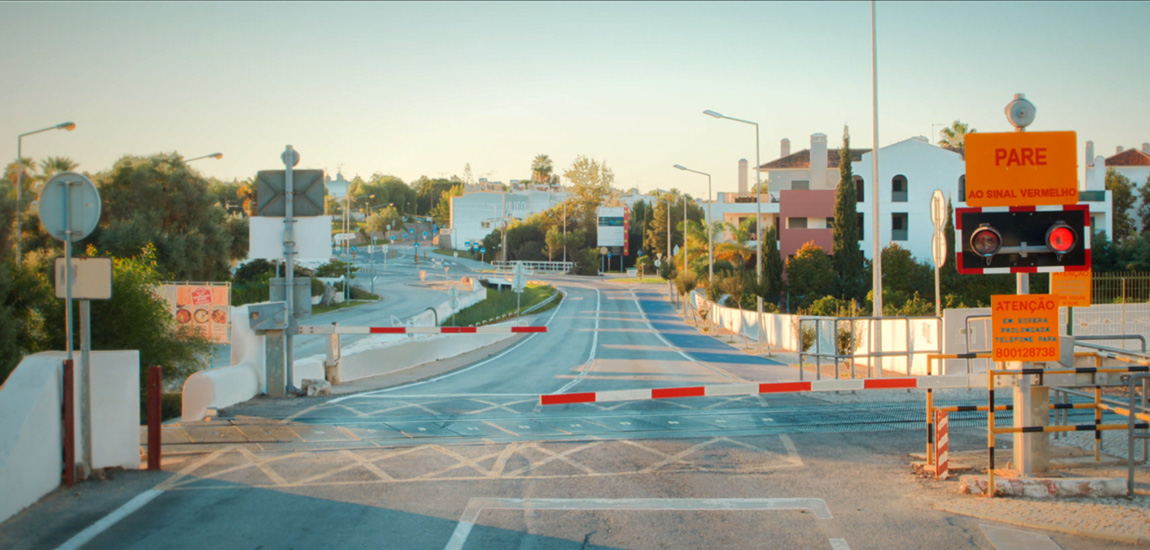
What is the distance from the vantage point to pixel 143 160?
44969 millimetres

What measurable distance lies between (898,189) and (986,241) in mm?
51125

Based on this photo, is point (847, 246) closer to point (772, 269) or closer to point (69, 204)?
point (772, 269)

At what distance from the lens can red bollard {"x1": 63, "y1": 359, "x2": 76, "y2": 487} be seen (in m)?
8.19

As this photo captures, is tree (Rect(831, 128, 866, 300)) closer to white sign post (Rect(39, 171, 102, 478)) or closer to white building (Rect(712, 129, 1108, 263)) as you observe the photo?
white building (Rect(712, 129, 1108, 263))

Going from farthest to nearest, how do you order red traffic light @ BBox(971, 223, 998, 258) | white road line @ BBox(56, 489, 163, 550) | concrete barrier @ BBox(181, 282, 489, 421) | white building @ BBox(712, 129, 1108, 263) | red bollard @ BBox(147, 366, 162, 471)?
white building @ BBox(712, 129, 1108, 263)
concrete barrier @ BBox(181, 282, 489, 421)
red bollard @ BBox(147, 366, 162, 471)
red traffic light @ BBox(971, 223, 998, 258)
white road line @ BBox(56, 489, 163, 550)

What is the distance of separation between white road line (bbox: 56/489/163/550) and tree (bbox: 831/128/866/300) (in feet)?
149

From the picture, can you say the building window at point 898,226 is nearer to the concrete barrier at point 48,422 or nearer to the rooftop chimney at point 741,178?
the rooftop chimney at point 741,178

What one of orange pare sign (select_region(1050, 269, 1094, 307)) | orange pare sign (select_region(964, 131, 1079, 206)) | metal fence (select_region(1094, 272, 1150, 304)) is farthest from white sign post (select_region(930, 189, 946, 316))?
metal fence (select_region(1094, 272, 1150, 304))

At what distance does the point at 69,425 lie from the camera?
819cm

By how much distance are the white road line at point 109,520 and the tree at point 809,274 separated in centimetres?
4412

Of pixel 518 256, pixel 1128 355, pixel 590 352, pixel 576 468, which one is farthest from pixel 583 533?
pixel 518 256

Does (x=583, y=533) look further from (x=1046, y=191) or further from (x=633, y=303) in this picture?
(x=633, y=303)

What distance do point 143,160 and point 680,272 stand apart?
36.1 meters

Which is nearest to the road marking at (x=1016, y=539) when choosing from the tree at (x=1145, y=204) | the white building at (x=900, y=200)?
the white building at (x=900, y=200)
